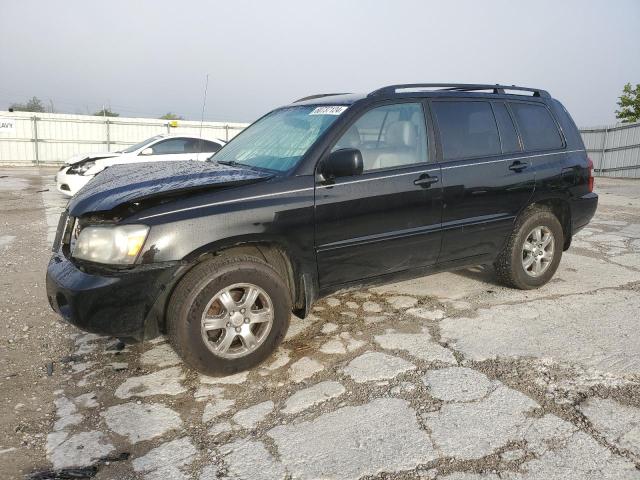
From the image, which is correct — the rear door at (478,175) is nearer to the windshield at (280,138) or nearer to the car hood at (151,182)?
the windshield at (280,138)

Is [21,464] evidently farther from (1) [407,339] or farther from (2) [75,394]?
(1) [407,339]

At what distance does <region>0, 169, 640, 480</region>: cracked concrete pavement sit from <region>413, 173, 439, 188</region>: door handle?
1068 millimetres

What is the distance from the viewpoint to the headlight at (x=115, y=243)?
2801 millimetres

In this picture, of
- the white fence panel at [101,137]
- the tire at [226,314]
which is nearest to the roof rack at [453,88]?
the tire at [226,314]

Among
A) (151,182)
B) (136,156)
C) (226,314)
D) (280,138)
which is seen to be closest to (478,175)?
(280,138)

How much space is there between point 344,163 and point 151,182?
1.21 metres

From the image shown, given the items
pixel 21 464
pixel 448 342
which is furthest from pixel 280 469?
pixel 448 342

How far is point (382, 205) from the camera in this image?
355 centimetres

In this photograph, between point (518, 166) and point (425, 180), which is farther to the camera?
point (518, 166)

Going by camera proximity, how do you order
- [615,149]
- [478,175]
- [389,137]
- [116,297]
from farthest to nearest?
[615,149]
[478,175]
[389,137]
[116,297]

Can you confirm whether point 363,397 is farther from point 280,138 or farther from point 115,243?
point 280,138

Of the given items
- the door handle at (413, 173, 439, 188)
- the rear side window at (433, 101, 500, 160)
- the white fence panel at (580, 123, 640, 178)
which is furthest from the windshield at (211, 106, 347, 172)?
the white fence panel at (580, 123, 640, 178)

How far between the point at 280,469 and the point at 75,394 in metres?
1.41

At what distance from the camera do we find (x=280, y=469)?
2.29 m
